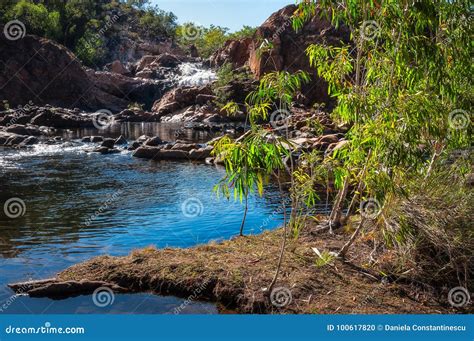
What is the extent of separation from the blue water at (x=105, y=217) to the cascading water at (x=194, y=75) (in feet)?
140

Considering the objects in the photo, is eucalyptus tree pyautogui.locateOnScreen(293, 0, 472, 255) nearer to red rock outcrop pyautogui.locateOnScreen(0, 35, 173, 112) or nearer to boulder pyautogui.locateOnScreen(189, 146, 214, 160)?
boulder pyautogui.locateOnScreen(189, 146, 214, 160)

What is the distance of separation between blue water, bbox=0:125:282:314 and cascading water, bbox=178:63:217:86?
42.8 m

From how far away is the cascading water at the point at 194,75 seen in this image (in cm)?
6488

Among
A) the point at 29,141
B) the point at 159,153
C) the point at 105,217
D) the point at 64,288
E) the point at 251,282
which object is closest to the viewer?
the point at 251,282

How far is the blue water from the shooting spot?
7.40 m

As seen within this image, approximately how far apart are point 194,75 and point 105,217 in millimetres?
56432

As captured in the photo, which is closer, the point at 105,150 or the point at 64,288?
the point at 64,288

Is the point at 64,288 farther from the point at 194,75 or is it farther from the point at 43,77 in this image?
the point at 194,75

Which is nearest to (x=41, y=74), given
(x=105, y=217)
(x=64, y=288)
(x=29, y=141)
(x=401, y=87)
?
(x=29, y=141)

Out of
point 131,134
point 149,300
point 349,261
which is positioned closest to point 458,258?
point 349,261

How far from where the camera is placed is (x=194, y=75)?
67.7 m

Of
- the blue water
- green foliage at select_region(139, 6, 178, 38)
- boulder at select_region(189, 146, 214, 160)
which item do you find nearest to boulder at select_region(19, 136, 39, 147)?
the blue water

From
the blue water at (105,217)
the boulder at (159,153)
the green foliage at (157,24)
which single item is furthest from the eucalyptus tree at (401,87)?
→ the green foliage at (157,24)

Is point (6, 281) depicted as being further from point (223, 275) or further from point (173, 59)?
point (173, 59)
